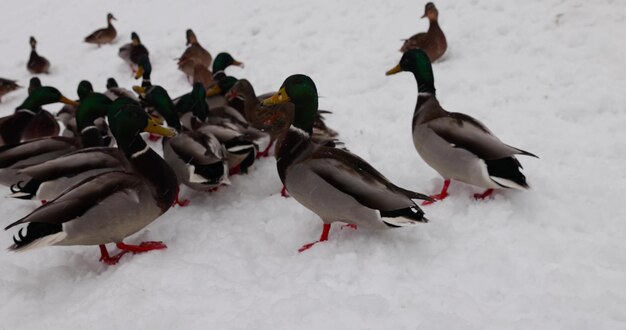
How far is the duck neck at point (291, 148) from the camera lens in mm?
3875

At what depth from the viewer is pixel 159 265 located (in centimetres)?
363

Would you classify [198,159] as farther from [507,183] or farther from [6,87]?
[6,87]

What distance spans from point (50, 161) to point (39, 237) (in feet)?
3.09

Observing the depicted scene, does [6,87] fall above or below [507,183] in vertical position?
below

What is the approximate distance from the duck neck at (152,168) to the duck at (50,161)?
313 mm

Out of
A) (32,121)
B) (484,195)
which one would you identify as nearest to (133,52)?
(32,121)

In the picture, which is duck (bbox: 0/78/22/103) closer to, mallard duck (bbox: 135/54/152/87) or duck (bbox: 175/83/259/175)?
mallard duck (bbox: 135/54/152/87)

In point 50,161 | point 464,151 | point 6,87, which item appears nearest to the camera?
point 464,151

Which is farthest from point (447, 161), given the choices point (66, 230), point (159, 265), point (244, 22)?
point (244, 22)

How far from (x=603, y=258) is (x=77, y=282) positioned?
12.1ft

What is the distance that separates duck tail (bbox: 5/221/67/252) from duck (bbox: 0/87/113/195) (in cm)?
71

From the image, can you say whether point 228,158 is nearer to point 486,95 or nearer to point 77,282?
point 77,282

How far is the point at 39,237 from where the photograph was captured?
11.2ft

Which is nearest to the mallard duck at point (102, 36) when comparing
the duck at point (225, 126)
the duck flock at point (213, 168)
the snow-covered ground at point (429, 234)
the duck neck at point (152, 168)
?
the snow-covered ground at point (429, 234)
